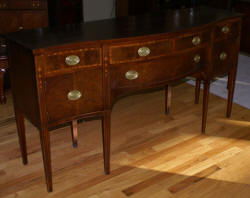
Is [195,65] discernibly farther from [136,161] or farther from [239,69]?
[239,69]

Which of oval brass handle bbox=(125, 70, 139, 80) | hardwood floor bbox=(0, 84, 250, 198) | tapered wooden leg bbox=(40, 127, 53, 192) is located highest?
oval brass handle bbox=(125, 70, 139, 80)

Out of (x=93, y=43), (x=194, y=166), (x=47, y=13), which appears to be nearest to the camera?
(x=93, y=43)

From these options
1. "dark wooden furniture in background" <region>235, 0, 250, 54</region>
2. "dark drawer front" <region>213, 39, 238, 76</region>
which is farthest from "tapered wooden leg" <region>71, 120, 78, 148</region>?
"dark wooden furniture in background" <region>235, 0, 250, 54</region>

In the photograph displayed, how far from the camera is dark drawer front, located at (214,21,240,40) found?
2.39 metres

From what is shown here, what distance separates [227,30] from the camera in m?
2.47

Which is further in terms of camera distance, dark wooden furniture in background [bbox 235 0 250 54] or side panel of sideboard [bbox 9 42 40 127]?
dark wooden furniture in background [bbox 235 0 250 54]

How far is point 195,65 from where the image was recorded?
2.31 m

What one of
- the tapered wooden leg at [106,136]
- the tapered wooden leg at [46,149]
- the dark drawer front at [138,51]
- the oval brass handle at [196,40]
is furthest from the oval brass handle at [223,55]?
the tapered wooden leg at [46,149]

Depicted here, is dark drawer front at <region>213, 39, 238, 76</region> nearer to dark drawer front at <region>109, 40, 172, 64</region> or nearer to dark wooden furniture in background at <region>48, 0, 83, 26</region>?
dark drawer front at <region>109, 40, 172, 64</region>

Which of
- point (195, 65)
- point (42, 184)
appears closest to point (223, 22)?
point (195, 65)

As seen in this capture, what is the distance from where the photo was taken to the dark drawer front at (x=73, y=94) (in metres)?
1.80

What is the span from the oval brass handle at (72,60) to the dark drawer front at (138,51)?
19 centimetres

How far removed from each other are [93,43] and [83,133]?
1045mm

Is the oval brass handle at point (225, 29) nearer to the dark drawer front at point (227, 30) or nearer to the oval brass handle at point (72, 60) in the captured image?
the dark drawer front at point (227, 30)
